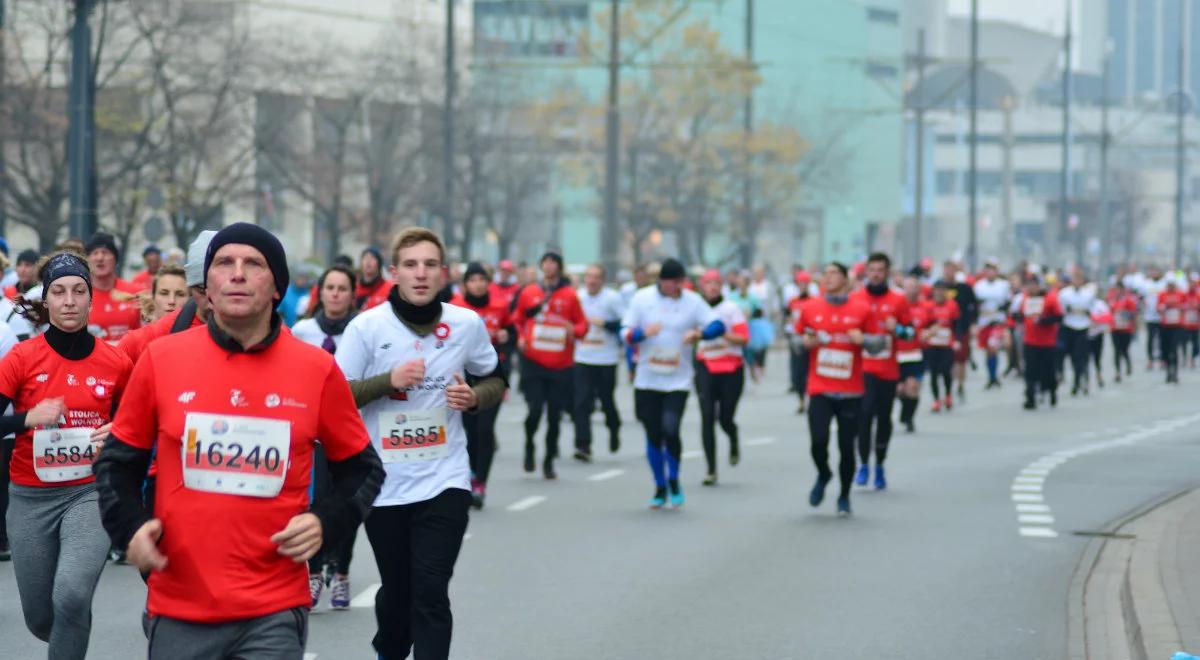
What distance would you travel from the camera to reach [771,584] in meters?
11.5

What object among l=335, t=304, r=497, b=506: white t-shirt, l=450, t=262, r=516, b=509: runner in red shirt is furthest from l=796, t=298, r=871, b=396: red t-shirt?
l=335, t=304, r=497, b=506: white t-shirt

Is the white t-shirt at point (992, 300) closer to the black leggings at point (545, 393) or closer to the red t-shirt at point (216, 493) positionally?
the black leggings at point (545, 393)

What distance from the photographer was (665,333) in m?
15.6

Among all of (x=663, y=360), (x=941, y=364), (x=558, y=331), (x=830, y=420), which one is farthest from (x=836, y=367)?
(x=941, y=364)

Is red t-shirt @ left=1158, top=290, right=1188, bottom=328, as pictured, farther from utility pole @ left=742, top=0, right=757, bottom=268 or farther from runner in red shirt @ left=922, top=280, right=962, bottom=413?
utility pole @ left=742, top=0, right=757, bottom=268

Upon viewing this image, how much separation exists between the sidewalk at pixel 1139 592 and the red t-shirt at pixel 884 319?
2226mm

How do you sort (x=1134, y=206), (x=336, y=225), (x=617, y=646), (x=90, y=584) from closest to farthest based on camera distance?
(x=90, y=584) < (x=617, y=646) < (x=336, y=225) < (x=1134, y=206)

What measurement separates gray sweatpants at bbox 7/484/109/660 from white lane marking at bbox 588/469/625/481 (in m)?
10.4

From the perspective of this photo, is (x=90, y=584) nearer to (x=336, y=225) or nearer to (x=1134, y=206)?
(x=336, y=225)

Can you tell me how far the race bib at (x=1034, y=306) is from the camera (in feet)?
93.7

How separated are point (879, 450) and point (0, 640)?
915 centimetres

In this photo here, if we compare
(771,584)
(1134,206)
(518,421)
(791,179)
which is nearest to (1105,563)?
(771,584)

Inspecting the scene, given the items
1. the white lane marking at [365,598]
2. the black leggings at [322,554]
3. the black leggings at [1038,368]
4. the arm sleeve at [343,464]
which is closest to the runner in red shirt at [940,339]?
the black leggings at [1038,368]

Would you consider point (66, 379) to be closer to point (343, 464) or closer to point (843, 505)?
point (343, 464)
